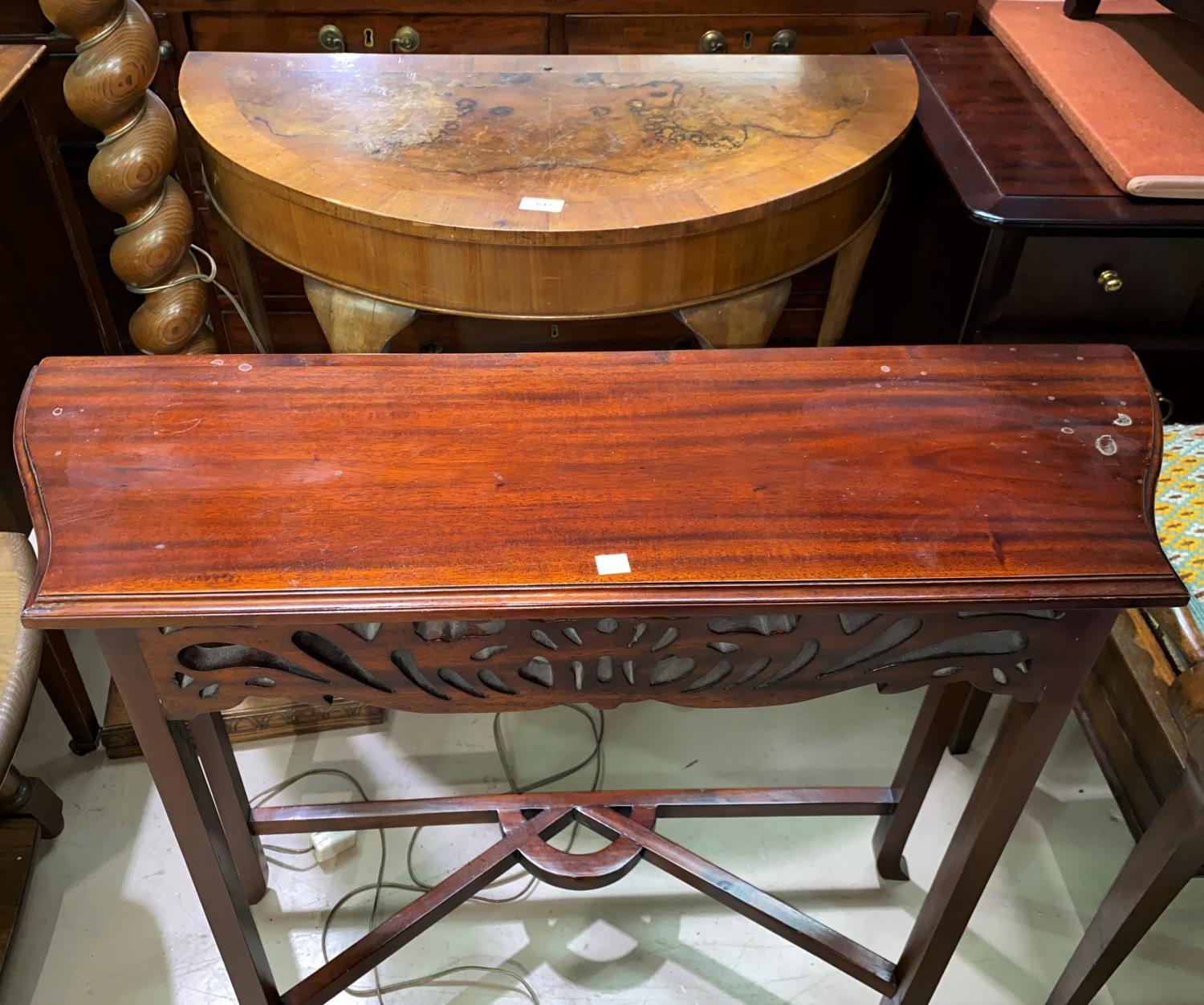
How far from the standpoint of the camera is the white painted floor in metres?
1.16

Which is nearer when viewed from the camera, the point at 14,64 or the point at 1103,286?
the point at 1103,286

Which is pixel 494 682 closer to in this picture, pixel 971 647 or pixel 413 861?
pixel 971 647

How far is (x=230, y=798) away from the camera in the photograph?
111cm

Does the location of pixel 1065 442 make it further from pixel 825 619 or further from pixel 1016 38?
pixel 1016 38

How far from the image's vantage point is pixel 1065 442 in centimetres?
82

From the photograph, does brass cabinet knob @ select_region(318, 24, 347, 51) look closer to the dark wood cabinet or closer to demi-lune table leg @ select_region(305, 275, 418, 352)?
demi-lune table leg @ select_region(305, 275, 418, 352)

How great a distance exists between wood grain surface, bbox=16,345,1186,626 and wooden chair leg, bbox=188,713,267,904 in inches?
12.6

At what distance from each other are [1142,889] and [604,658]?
1.87ft

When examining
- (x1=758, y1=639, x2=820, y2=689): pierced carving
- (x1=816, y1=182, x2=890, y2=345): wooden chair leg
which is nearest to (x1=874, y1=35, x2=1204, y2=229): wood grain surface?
(x1=816, y1=182, x2=890, y2=345): wooden chair leg

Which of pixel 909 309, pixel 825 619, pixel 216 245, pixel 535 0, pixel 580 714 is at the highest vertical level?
pixel 535 0

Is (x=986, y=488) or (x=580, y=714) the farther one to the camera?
(x=580, y=714)

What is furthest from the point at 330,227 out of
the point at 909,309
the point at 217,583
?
the point at 909,309

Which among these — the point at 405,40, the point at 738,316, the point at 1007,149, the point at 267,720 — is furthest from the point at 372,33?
the point at 267,720

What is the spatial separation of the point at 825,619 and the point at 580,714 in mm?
749
